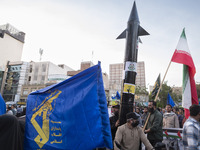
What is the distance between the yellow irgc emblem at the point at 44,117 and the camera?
271cm

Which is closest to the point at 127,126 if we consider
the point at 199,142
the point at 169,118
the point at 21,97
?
the point at 199,142

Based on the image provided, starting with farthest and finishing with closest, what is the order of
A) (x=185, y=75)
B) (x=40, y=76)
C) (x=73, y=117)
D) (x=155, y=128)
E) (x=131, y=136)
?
(x=40, y=76), (x=185, y=75), (x=155, y=128), (x=131, y=136), (x=73, y=117)

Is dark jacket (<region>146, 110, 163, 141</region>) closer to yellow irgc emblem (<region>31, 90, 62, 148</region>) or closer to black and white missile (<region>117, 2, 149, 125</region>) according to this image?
black and white missile (<region>117, 2, 149, 125</region>)

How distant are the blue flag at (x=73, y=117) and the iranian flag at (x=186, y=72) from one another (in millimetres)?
3286

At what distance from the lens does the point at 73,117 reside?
96.1 inches

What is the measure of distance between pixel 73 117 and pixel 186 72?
3966 mm

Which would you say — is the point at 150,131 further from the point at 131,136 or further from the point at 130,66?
the point at 130,66

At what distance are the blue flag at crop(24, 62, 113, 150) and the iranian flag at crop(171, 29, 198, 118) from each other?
3.29m

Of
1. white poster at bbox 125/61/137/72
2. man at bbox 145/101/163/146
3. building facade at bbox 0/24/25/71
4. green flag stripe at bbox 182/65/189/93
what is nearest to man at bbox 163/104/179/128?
green flag stripe at bbox 182/65/189/93

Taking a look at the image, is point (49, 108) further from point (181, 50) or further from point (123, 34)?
point (181, 50)

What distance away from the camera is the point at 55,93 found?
283 centimetres

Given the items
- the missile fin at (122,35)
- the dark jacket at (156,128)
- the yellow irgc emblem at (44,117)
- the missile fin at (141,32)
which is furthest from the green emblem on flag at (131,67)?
the yellow irgc emblem at (44,117)

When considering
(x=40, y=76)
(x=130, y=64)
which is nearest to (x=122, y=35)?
(x=130, y=64)

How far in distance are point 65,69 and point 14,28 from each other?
28.8m
